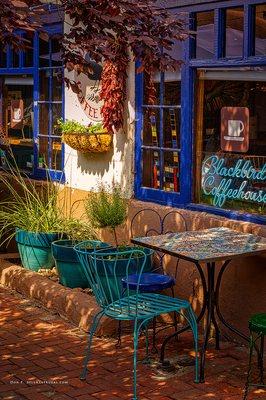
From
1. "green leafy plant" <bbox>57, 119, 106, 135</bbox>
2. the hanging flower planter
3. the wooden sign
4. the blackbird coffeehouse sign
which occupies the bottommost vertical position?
the blackbird coffeehouse sign

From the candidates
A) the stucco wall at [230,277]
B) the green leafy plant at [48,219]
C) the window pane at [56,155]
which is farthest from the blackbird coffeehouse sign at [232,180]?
the window pane at [56,155]

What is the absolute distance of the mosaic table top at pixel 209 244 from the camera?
6.00 m

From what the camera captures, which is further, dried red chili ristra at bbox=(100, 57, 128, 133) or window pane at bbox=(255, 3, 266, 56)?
dried red chili ristra at bbox=(100, 57, 128, 133)

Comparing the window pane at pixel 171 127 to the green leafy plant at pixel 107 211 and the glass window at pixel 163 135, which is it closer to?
the glass window at pixel 163 135

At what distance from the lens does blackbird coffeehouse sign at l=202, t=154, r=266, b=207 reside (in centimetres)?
709

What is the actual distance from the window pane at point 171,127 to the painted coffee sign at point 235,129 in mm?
665

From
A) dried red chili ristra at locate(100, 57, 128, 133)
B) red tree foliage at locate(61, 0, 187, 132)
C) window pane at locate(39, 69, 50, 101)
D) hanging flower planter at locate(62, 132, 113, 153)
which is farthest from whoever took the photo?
window pane at locate(39, 69, 50, 101)

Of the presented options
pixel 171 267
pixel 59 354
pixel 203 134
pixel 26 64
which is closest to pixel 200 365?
pixel 59 354

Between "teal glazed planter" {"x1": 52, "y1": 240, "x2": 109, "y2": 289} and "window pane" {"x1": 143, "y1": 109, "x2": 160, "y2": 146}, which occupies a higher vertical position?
"window pane" {"x1": 143, "y1": 109, "x2": 160, "y2": 146}

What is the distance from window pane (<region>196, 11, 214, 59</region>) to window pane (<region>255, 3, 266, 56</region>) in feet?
1.78

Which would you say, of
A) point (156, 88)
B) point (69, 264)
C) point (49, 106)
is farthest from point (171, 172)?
point (49, 106)

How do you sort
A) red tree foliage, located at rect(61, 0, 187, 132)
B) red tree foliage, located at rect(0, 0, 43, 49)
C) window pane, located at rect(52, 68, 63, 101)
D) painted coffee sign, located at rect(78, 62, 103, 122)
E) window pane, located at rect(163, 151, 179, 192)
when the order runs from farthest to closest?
window pane, located at rect(52, 68, 63, 101) < painted coffee sign, located at rect(78, 62, 103, 122) < window pane, located at rect(163, 151, 179, 192) < red tree foliage, located at rect(61, 0, 187, 132) < red tree foliage, located at rect(0, 0, 43, 49)

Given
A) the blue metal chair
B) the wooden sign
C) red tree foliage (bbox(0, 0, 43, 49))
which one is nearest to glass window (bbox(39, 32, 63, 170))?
the wooden sign

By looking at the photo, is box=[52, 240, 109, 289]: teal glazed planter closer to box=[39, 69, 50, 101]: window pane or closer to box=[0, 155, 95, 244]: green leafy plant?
box=[0, 155, 95, 244]: green leafy plant
